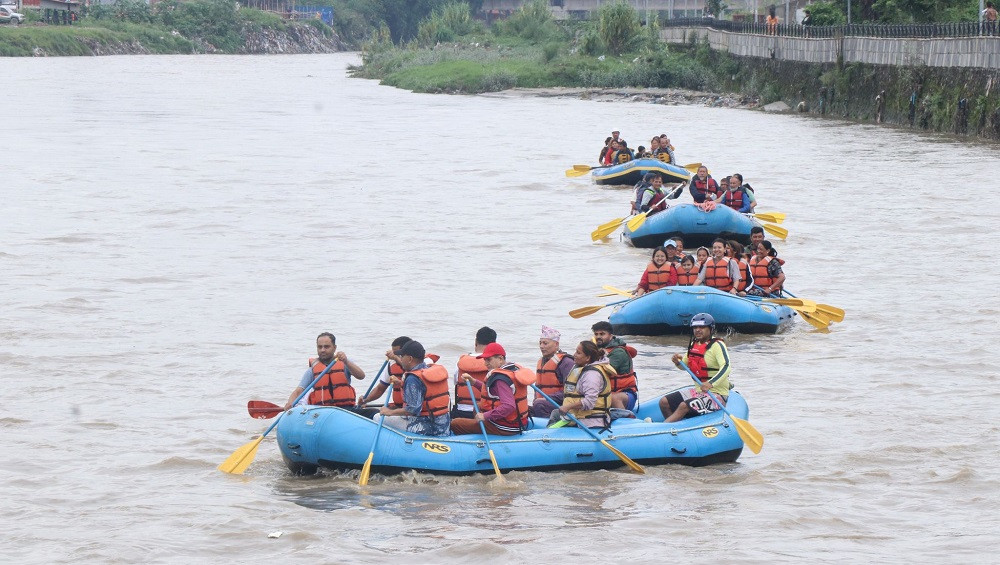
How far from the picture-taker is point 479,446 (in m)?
10.9

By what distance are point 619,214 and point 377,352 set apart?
12.9 m

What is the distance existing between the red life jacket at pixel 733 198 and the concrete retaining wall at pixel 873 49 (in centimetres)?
1618

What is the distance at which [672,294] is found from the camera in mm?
16016

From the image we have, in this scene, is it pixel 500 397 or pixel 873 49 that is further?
pixel 873 49

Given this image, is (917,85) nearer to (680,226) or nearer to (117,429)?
(680,226)

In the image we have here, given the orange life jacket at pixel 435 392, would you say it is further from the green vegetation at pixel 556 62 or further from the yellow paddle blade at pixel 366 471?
the green vegetation at pixel 556 62

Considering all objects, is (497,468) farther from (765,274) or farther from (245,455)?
(765,274)

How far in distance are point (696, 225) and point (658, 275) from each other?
549cm

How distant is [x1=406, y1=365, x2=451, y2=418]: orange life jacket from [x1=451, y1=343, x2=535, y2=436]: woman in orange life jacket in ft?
0.76

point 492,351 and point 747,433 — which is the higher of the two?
point 492,351

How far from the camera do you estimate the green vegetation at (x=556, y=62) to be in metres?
63.5

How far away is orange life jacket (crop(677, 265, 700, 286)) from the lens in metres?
16.6

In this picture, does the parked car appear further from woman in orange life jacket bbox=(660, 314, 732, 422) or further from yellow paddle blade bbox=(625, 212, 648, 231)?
woman in orange life jacket bbox=(660, 314, 732, 422)

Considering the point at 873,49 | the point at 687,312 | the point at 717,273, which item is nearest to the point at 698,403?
the point at 687,312
